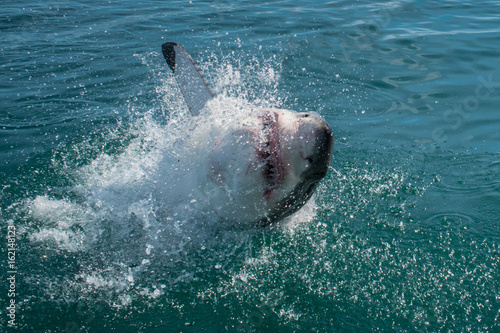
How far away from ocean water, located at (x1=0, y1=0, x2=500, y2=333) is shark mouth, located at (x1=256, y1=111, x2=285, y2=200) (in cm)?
69

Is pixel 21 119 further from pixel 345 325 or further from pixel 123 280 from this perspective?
pixel 345 325

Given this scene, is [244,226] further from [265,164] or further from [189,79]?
[189,79]

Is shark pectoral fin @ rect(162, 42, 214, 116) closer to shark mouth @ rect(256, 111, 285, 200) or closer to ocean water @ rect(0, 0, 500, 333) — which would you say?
ocean water @ rect(0, 0, 500, 333)

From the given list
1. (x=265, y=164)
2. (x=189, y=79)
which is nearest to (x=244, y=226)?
(x=265, y=164)

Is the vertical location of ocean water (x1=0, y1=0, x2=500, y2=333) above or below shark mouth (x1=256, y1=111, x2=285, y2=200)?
below

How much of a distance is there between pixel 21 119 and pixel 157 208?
10.5 feet

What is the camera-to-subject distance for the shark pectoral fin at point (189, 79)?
13.4ft

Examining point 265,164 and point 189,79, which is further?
point 189,79

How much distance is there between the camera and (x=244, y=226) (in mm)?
3059

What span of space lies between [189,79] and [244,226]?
189 cm

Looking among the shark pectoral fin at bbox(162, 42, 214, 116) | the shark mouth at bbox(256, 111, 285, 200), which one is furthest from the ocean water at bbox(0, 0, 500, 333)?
the shark mouth at bbox(256, 111, 285, 200)

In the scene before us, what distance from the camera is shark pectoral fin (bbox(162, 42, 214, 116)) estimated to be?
4070 millimetres

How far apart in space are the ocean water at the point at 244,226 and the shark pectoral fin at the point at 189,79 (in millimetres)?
216

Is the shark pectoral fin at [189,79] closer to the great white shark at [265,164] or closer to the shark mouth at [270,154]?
the great white shark at [265,164]
